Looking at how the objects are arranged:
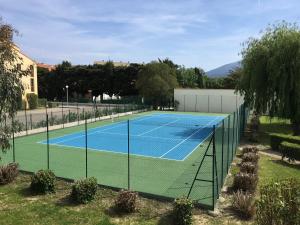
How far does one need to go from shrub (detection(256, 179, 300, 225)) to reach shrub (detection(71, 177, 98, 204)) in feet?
21.6

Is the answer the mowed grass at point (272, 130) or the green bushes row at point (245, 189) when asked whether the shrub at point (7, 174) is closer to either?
the green bushes row at point (245, 189)

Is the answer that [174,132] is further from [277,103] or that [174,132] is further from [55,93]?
[55,93]

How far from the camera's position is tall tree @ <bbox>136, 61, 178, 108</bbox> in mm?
56681

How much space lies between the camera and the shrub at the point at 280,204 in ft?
22.1

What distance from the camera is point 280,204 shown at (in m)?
6.67

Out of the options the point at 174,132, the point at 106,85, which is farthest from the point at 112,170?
the point at 106,85

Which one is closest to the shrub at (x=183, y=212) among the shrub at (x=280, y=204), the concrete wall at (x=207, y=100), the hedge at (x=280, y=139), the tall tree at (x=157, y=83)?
the shrub at (x=280, y=204)

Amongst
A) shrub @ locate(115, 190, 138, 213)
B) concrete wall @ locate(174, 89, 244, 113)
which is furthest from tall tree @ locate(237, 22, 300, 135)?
concrete wall @ locate(174, 89, 244, 113)

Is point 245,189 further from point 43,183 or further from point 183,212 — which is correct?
point 43,183

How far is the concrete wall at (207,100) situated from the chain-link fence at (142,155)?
70.7 feet

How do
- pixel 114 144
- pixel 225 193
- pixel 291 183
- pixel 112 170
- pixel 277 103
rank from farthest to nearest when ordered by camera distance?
pixel 277 103
pixel 114 144
pixel 112 170
pixel 225 193
pixel 291 183

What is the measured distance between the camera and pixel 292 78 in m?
27.3

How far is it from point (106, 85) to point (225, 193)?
70738 mm

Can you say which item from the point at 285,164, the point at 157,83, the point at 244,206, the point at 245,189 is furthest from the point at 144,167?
the point at 157,83
